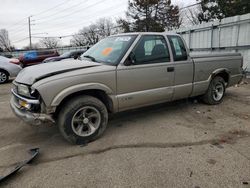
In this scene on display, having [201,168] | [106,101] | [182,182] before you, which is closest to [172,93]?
[106,101]

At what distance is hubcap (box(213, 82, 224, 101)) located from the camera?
5.46 metres

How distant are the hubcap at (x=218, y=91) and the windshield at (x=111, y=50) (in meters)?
2.86

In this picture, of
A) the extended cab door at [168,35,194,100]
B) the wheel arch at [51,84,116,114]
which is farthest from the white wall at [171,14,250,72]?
the wheel arch at [51,84,116,114]

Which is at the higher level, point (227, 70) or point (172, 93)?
point (227, 70)

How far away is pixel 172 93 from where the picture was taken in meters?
4.44

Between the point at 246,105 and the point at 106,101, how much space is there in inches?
153

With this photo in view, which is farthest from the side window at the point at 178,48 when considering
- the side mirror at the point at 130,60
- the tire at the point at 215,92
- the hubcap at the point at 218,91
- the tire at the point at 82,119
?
the tire at the point at 82,119

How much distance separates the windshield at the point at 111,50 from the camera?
12.5 ft

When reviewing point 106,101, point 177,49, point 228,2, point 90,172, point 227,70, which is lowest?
point 90,172

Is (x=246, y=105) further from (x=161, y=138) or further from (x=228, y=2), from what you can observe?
(x=228, y=2)

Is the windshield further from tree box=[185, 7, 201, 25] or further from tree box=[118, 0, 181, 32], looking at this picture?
tree box=[185, 7, 201, 25]

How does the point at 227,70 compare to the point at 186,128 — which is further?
the point at 227,70

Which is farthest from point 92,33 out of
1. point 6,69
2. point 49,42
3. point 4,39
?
point 6,69

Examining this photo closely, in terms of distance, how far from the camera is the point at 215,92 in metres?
5.46
